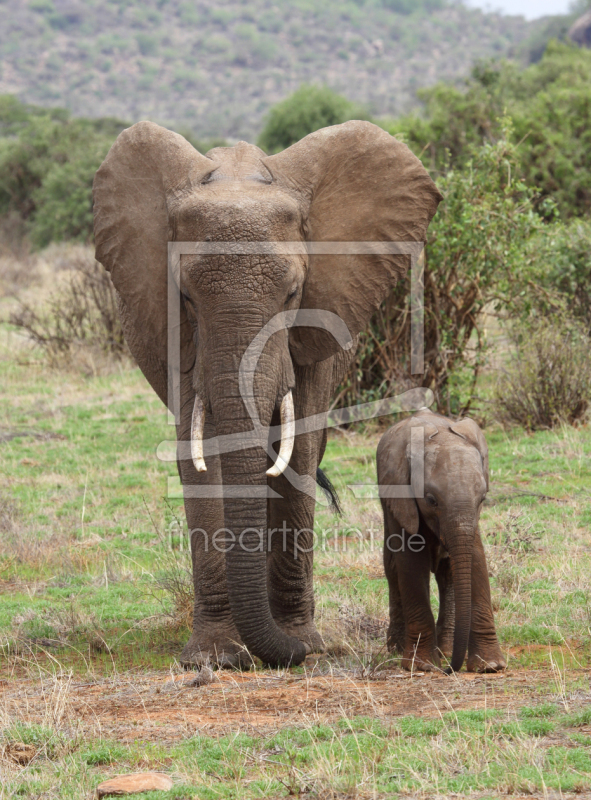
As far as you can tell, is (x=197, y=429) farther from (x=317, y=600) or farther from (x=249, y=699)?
(x=317, y=600)

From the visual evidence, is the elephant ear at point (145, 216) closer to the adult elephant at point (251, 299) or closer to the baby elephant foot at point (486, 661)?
the adult elephant at point (251, 299)

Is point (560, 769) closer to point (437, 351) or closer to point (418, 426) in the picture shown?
point (418, 426)

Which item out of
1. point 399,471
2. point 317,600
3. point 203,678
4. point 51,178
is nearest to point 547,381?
point 317,600

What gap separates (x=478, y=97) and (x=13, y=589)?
18047 millimetres

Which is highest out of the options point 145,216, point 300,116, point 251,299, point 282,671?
point 300,116

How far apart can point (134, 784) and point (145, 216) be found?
9.92ft

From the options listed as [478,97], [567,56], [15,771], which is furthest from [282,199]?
[567,56]

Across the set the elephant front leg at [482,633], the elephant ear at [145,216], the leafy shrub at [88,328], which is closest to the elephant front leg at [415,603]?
the elephant front leg at [482,633]

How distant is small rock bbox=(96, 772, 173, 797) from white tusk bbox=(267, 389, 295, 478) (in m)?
1.61

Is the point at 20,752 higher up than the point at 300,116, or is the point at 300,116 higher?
the point at 300,116

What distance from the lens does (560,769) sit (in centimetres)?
370

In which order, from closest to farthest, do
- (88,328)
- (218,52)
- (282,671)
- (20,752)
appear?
1. (20,752)
2. (282,671)
3. (88,328)
4. (218,52)

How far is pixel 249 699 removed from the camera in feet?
15.8

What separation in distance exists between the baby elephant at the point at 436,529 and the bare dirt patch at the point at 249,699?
0.63 feet
